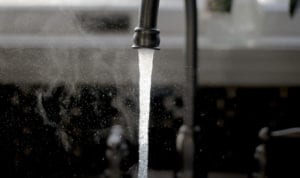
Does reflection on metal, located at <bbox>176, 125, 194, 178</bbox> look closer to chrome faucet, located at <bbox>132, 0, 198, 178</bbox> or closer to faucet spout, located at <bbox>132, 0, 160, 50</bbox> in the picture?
chrome faucet, located at <bbox>132, 0, 198, 178</bbox>

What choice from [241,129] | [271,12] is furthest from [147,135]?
[271,12]

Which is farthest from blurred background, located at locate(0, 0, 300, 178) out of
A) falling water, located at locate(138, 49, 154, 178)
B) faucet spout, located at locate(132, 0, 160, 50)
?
faucet spout, located at locate(132, 0, 160, 50)

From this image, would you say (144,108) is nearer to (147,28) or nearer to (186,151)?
(186,151)

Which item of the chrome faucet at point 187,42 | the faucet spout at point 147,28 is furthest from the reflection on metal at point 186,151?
the faucet spout at point 147,28

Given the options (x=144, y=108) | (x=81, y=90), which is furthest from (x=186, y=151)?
(x=81, y=90)

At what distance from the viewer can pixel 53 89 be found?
71 cm

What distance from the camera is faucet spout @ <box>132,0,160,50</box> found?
436mm

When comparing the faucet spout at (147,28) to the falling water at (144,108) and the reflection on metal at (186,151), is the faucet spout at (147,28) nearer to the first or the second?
the falling water at (144,108)

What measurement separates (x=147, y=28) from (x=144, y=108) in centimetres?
24

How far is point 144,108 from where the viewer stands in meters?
0.65

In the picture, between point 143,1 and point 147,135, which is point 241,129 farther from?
point 143,1

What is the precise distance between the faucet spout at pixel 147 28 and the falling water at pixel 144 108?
1.8 inches

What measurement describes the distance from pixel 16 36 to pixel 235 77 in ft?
2.36

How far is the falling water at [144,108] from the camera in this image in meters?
0.53
